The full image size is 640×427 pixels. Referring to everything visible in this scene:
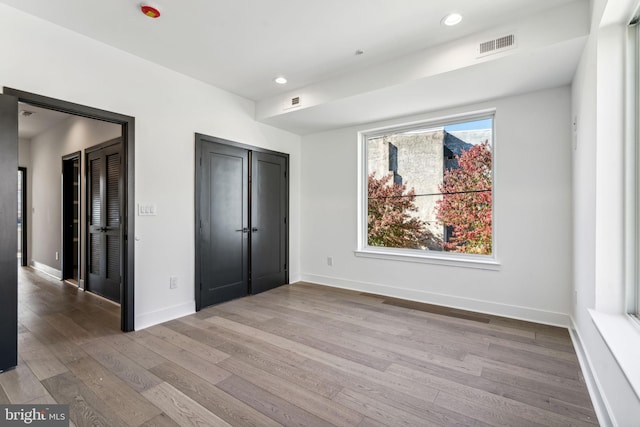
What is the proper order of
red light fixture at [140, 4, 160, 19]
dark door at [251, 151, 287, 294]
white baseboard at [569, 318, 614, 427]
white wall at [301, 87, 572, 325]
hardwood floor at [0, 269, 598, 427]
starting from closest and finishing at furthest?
white baseboard at [569, 318, 614, 427]
hardwood floor at [0, 269, 598, 427]
red light fixture at [140, 4, 160, 19]
white wall at [301, 87, 572, 325]
dark door at [251, 151, 287, 294]

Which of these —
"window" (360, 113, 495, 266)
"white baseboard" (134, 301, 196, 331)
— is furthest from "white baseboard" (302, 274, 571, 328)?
"white baseboard" (134, 301, 196, 331)

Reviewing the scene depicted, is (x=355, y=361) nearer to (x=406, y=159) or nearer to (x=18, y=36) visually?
(x=406, y=159)

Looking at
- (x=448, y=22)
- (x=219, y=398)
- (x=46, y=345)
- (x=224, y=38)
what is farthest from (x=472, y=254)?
(x=46, y=345)

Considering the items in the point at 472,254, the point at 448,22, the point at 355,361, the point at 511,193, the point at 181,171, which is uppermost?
the point at 448,22

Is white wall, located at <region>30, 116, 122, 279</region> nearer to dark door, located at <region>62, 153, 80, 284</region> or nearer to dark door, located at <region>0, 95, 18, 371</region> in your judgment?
dark door, located at <region>62, 153, 80, 284</region>

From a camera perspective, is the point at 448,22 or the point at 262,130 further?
the point at 262,130

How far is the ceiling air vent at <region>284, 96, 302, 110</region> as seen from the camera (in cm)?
389

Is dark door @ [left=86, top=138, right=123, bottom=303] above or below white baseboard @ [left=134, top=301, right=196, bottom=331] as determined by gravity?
above

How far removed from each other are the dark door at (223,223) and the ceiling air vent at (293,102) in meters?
0.86

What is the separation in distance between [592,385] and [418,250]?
2335mm

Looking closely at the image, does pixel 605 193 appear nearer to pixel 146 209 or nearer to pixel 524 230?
pixel 524 230

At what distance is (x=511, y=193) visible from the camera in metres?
3.39

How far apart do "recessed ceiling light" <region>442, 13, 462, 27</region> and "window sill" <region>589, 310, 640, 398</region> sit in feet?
7.67

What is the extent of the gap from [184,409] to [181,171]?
2465 mm
